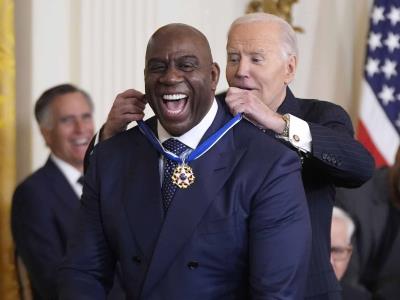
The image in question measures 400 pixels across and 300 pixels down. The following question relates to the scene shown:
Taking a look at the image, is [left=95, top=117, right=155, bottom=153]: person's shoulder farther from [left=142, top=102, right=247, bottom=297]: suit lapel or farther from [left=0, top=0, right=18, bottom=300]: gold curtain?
[left=0, top=0, right=18, bottom=300]: gold curtain

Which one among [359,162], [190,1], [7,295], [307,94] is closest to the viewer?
[359,162]

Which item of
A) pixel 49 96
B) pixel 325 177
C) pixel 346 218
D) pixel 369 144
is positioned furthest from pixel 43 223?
pixel 369 144

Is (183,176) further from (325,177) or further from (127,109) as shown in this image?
(325,177)

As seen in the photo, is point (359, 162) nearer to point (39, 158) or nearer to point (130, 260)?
point (130, 260)

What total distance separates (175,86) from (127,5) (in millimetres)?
3399

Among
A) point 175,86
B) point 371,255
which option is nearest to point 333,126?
point 175,86

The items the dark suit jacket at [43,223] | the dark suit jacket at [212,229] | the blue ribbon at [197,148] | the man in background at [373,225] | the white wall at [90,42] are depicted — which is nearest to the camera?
the dark suit jacket at [212,229]

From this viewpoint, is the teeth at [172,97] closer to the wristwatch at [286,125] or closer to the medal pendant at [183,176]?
the medal pendant at [183,176]

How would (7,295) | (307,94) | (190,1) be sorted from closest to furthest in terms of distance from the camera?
1. (7,295)
2. (190,1)
3. (307,94)

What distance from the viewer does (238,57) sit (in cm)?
285

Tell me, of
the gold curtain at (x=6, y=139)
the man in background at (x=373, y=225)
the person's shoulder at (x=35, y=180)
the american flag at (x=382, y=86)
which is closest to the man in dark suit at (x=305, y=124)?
the person's shoulder at (x=35, y=180)

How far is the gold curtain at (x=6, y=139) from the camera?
497 centimetres

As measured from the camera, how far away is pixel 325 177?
2816mm

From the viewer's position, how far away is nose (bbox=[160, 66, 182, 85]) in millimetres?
2283
